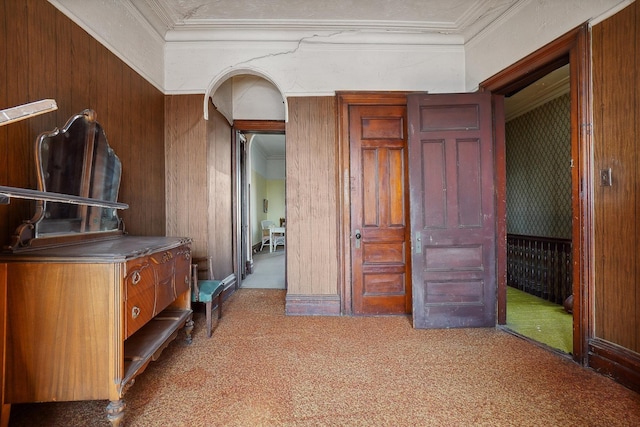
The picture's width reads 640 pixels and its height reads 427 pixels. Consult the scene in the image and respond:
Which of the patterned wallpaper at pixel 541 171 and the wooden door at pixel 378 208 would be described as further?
the patterned wallpaper at pixel 541 171

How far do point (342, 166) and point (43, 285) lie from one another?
262cm

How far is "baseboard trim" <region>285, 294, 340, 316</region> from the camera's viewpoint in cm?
325

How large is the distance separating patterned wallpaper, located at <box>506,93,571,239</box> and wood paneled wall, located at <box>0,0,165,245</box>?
5.25 m

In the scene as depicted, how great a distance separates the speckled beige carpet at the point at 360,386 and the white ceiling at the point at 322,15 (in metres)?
3.14

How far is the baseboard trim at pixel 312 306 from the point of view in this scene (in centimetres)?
325

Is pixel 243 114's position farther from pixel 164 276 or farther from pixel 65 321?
pixel 65 321

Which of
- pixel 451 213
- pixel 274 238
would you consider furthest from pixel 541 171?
pixel 274 238

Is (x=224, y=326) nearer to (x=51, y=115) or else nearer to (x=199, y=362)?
(x=199, y=362)

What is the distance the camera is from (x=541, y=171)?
14.6 feet

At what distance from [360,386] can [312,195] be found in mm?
1986

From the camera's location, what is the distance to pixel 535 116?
458 centimetres

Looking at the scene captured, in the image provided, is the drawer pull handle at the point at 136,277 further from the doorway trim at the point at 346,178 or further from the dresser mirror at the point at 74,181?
the doorway trim at the point at 346,178

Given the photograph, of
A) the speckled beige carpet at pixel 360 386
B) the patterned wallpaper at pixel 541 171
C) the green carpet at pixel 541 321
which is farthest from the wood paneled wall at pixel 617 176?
the patterned wallpaper at pixel 541 171

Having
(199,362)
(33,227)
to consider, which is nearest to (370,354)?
(199,362)
